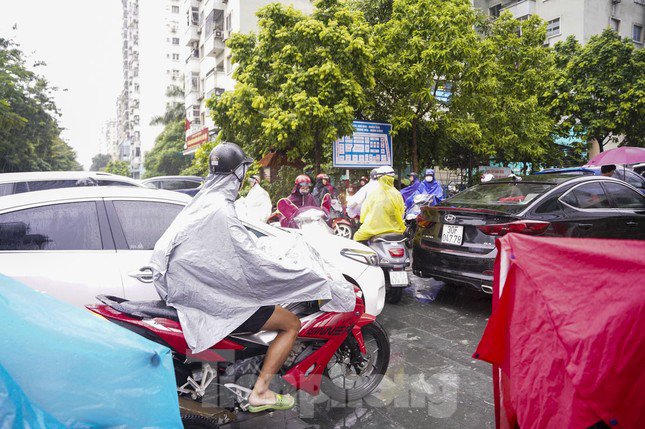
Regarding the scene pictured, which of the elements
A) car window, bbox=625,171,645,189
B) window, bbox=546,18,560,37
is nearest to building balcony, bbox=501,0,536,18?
window, bbox=546,18,560,37

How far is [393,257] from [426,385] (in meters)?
2.28

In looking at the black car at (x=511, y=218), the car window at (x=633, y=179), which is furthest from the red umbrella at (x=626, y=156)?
the black car at (x=511, y=218)

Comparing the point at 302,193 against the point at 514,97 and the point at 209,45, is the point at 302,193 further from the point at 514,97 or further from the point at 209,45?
the point at 209,45

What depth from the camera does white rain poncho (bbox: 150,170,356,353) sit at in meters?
2.51

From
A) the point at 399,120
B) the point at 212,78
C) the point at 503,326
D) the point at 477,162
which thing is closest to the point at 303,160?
the point at 399,120

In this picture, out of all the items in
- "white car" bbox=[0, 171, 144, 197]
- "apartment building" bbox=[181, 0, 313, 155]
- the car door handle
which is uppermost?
"apartment building" bbox=[181, 0, 313, 155]

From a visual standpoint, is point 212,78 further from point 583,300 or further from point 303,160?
point 583,300

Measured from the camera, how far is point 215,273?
2.52 metres

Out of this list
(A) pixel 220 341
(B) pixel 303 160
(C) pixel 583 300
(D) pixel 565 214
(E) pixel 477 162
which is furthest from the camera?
(E) pixel 477 162

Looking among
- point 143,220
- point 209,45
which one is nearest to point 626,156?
point 143,220

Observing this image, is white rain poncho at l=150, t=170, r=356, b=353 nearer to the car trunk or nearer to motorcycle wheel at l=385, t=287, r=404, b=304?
the car trunk

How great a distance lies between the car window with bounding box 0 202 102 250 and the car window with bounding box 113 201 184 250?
0.20 metres

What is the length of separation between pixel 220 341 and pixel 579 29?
106ft

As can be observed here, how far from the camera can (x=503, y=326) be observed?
1.96m
